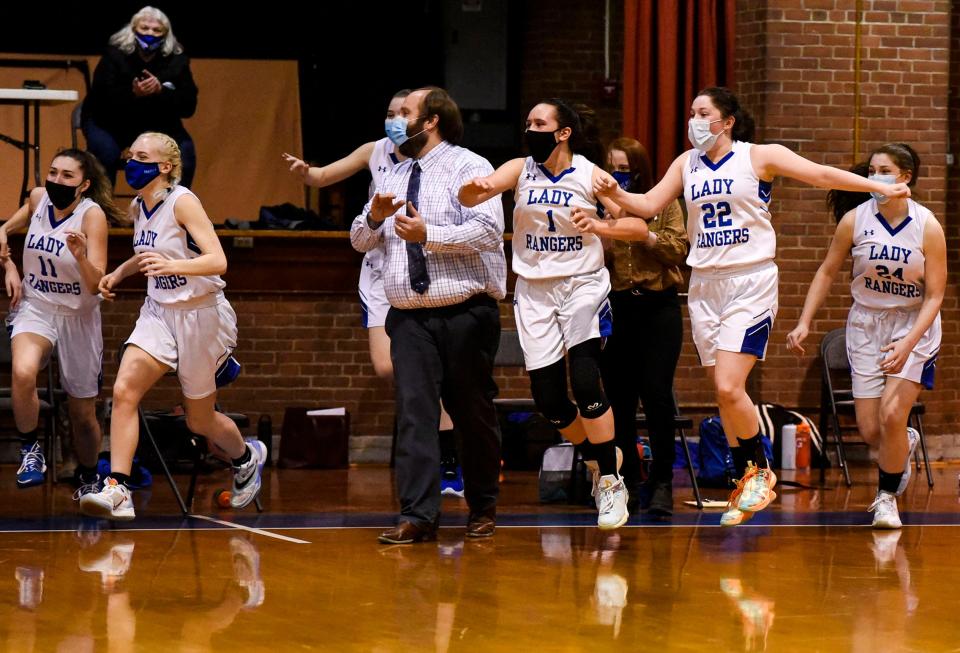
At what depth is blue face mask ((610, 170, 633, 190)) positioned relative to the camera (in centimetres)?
670

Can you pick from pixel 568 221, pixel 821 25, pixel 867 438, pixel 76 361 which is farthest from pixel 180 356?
pixel 821 25

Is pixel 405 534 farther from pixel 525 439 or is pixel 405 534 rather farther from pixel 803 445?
pixel 803 445

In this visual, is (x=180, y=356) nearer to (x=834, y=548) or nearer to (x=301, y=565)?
(x=301, y=565)

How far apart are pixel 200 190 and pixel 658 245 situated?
6.17 m

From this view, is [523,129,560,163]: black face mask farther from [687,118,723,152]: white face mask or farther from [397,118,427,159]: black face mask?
[687,118,723,152]: white face mask

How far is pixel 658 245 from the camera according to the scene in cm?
670

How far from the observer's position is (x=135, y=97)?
921 cm

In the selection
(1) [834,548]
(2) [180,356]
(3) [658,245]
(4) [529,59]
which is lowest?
(1) [834,548]

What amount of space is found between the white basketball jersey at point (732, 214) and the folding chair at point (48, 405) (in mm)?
3637

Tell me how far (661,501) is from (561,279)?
1315 millimetres

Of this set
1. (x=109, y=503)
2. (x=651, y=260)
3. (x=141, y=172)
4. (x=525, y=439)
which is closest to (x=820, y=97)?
(x=525, y=439)

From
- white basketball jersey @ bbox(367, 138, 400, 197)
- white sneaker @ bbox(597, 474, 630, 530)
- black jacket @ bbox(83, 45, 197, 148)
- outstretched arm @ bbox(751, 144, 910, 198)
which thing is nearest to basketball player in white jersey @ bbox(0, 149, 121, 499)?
white basketball jersey @ bbox(367, 138, 400, 197)

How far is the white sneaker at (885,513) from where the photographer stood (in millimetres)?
6496

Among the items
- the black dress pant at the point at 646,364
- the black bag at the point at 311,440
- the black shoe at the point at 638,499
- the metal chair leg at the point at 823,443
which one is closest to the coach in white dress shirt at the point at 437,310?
the black dress pant at the point at 646,364
